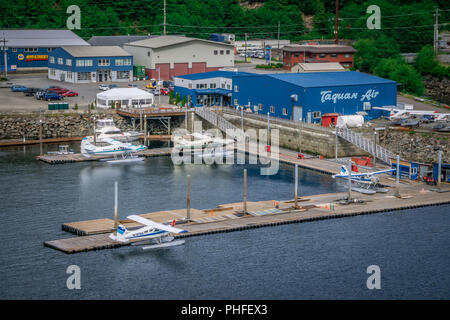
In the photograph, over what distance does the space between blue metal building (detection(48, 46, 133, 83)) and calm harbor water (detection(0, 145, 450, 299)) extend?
44717mm

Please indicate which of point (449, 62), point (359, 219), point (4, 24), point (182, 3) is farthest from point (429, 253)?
point (182, 3)

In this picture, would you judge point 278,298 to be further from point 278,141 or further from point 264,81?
point 264,81

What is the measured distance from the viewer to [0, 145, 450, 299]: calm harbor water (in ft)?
135

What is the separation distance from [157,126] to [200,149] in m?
13.5

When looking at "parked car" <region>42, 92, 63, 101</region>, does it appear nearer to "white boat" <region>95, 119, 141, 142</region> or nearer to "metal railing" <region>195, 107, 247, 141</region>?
"white boat" <region>95, 119, 141, 142</region>

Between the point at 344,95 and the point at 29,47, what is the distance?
56.3 metres

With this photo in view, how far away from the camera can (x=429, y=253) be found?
4697 cm

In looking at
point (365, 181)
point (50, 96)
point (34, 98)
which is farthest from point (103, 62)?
point (365, 181)

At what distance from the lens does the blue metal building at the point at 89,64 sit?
106 metres

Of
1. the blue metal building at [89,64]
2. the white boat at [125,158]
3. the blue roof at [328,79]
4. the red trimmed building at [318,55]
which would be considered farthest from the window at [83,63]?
the white boat at [125,158]

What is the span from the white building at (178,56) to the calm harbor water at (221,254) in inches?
1964

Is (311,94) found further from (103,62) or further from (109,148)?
(103,62)

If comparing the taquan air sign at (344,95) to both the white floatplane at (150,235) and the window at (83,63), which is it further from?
the window at (83,63)
